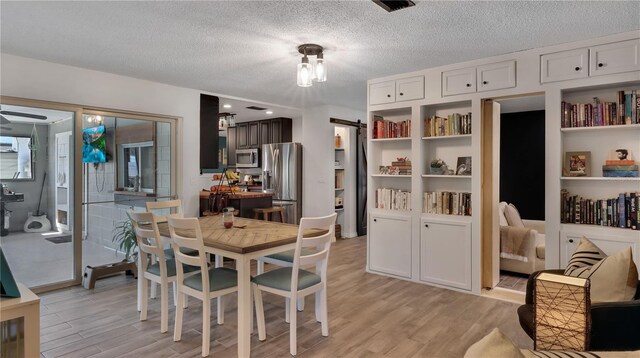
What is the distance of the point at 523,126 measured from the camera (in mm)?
5957

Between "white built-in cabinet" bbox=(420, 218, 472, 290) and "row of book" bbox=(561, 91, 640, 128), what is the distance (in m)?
1.35

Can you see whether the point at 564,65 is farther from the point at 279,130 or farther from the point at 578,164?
the point at 279,130

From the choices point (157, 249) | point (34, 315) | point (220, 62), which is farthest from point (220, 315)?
point (220, 62)

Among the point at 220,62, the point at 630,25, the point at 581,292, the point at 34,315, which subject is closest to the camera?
the point at 581,292

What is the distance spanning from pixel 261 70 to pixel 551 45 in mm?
2881

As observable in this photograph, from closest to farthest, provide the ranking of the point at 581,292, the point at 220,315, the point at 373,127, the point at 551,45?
the point at 581,292
the point at 220,315
the point at 551,45
the point at 373,127

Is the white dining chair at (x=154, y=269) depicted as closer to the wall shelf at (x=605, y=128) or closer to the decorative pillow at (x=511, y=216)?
the wall shelf at (x=605, y=128)

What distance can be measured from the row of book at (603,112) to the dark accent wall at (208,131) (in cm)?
433

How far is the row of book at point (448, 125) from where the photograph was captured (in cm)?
390

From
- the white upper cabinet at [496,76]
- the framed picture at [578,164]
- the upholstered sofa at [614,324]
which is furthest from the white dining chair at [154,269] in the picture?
the framed picture at [578,164]

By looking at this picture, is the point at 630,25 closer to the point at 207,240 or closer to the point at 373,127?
the point at 373,127

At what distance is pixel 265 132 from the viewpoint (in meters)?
7.80

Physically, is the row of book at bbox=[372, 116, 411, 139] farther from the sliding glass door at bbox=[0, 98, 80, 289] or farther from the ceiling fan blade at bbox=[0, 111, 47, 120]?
the ceiling fan blade at bbox=[0, 111, 47, 120]

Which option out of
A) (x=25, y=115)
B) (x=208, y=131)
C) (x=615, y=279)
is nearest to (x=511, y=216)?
(x=615, y=279)
